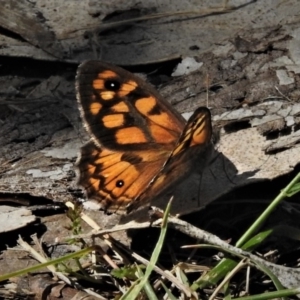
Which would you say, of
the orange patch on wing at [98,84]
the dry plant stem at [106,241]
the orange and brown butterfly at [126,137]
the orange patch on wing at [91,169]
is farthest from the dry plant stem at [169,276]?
the orange patch on wing at [98,84]

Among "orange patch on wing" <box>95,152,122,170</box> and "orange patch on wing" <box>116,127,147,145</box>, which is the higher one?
"orange patch on wing" <box>116,127,147,145</box>

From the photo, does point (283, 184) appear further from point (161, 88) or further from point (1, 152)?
point (1, 152)

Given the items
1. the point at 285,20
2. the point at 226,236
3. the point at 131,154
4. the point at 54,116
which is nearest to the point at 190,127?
the point at 131,154

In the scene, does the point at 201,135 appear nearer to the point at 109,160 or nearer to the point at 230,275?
the point at 109,160

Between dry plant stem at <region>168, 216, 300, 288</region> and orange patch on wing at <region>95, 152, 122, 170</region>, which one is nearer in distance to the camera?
dry plant stem at <region>168, 216, 300, 288</region>

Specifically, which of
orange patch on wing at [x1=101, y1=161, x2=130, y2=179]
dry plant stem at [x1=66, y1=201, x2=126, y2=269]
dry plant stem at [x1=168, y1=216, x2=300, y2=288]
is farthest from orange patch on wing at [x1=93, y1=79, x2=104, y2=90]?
dry plant stem at [x1=168, y1=216, x2=300, y2=288]

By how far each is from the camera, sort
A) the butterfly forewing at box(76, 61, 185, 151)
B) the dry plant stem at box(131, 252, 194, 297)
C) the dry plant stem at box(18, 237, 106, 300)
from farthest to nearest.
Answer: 1. the butterfly forewing at box(76, 61, 185, 151)
2. the dry plant stem at box(18, 237, 106, 300)
3. the dry plant stem at box(131, 252, 194, 297)

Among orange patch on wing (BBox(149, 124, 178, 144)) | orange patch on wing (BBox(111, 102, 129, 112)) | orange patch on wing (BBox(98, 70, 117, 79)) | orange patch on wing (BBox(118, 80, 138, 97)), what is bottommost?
orange patch on wing (BBox(149, 124, 178, 144))

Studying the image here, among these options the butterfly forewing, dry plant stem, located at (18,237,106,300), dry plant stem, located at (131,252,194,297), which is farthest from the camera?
the butterfly forewing

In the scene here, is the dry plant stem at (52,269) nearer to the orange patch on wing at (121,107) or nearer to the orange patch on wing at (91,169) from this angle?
the orange patch on wing at (91,169)

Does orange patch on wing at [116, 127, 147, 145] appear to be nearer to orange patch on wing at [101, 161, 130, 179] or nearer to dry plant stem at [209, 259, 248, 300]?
orange patch on wing at [101, 161, 130, 179]
